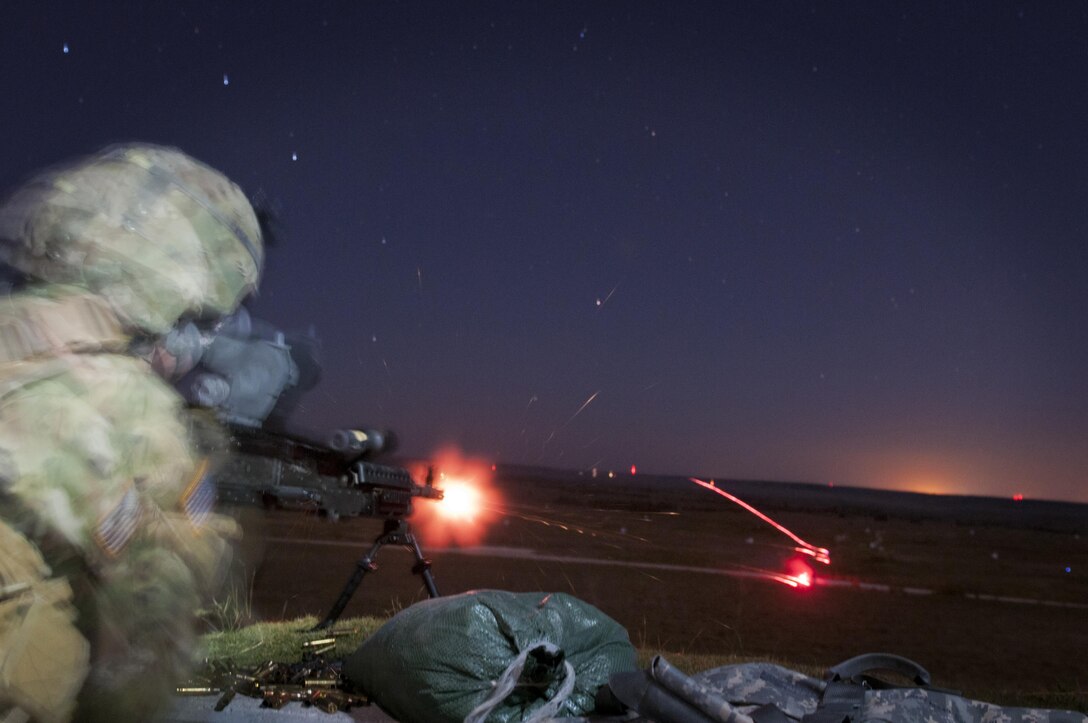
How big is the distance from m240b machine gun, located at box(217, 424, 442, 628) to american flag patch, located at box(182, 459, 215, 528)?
127 centimetres

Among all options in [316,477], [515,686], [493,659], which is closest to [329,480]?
[316,477]

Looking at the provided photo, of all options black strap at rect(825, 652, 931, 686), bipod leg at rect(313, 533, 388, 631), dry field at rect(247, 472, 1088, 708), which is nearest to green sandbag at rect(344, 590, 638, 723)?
dry field at rect(247, 472, 1088, 708)

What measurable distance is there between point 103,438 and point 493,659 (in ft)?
7.02

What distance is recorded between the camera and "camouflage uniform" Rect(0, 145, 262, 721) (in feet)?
3.85

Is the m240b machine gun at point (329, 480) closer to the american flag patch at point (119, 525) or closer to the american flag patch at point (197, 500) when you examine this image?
the american flag patch at point (197, 500)

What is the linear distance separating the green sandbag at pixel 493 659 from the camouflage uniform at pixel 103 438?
5.21 ft

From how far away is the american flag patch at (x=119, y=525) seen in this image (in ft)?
4.09

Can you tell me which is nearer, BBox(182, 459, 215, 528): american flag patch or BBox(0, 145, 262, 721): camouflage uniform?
BBox(0, 145, 262, 721): camouflage uniform

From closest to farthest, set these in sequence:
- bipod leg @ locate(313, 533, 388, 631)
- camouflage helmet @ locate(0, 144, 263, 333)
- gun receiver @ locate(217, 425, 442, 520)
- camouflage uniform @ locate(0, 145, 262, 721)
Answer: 1. camouflage uniform @ locate(0, 145, 262, 721)
2. camouflage helmet @ locate(0, 144, 263, 333)
3. gun receiver @ locate(217, 425, 442, 520)
4. bipod leg @ locate(313, 533, 388, 631)

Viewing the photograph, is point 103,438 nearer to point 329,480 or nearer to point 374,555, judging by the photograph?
point 329,480

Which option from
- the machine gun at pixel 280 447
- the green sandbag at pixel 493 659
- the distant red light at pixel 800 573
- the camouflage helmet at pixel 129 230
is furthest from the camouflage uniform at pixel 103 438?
the distant red light at pixel 800 573

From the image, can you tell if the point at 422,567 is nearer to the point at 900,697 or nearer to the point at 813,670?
the point at 813,670

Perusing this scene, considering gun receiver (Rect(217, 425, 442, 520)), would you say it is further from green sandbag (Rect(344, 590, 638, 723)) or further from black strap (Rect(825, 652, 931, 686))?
black strap (Rect(825, 652, 931, 686))

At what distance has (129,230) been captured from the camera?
4.56ft
